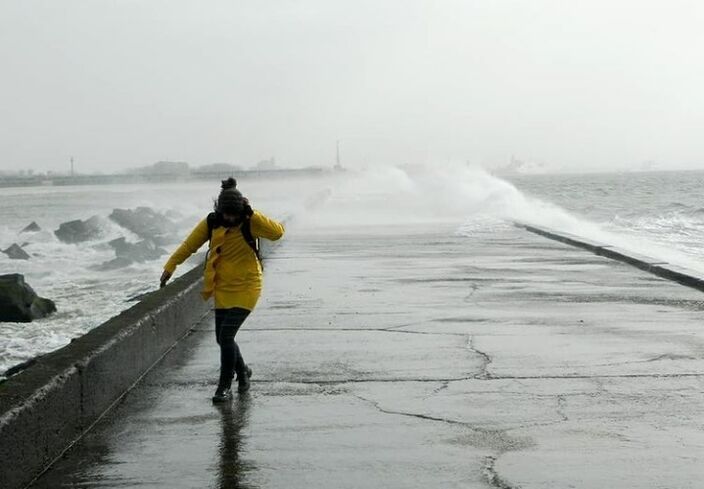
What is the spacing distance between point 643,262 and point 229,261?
9.34 m

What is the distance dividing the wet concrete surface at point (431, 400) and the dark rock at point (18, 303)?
186 inches

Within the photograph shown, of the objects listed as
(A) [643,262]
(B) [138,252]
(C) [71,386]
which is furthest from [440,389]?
(B) [138,252]

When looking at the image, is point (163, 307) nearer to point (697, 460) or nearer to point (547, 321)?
point (547, 321)

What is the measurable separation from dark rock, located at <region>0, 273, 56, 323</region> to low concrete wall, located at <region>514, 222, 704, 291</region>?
28.9ft

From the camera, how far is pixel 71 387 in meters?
5.59

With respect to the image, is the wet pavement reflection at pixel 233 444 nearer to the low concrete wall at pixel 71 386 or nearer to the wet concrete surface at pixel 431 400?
the wet concrete surface at pixel 431 400

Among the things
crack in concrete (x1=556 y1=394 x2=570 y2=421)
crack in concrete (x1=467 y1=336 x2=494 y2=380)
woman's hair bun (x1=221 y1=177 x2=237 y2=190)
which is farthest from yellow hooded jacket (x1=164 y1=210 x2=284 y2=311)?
crack in concrete (x1=556 y1=394 x2=570 y2=421)

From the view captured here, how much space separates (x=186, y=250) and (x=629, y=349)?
369 centimetres

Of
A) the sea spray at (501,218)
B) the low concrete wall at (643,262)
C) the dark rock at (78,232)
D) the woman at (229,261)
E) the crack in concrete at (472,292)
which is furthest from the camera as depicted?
the dark rock at (78,232)

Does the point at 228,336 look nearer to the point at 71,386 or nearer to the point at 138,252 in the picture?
the point at 71,386

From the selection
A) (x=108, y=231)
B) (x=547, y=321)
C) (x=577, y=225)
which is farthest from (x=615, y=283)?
(x=108, y=231)

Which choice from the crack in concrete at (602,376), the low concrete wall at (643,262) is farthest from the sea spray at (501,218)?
the crack in concrete at (602,376)

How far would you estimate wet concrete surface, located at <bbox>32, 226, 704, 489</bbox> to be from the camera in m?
4.92

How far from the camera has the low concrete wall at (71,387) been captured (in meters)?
4.67
